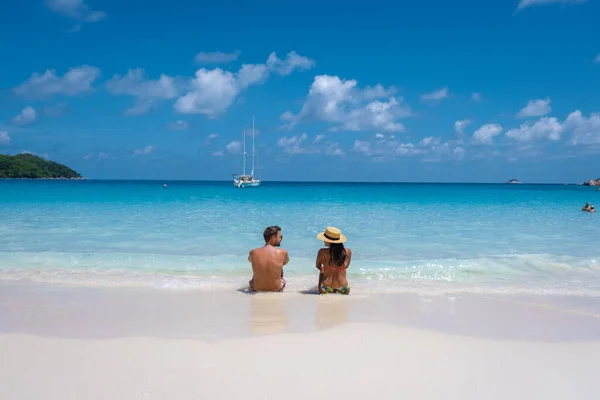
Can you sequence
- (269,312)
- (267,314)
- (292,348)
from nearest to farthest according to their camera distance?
1. (292,348)
2. (267,314)
3. (269,312)

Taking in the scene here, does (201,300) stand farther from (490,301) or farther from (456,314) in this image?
(490,301)

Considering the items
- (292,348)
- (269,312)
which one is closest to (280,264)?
(269,312)

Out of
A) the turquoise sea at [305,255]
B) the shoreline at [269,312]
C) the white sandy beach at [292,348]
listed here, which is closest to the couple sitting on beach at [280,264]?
the shoreline at [269,312]

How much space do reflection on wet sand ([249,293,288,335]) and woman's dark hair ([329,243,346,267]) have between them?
41.5 inches

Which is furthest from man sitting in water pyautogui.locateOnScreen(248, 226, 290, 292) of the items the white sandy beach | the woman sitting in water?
the woman sitting in water

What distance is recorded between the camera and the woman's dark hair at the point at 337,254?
23.3 ft

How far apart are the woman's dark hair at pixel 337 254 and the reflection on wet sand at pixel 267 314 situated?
1054 mm

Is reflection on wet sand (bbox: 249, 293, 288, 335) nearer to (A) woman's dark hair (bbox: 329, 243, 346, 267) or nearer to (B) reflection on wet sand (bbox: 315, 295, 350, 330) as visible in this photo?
(B) reflection on wet sand (bbox: 315, 295, 350, 330)

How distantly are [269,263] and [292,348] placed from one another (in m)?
2.58

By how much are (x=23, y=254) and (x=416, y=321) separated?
1039 centimetres

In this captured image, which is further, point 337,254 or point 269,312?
point 337,254

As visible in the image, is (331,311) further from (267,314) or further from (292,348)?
(292,348)

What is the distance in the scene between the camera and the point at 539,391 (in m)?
3.90

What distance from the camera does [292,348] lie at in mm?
4699
